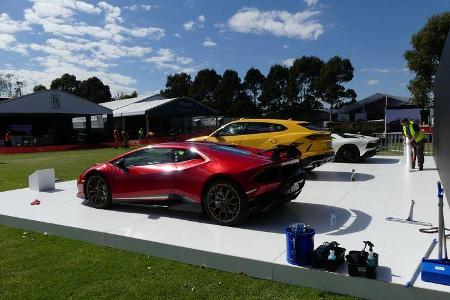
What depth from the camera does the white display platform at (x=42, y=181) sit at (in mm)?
9273

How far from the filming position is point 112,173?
7.16 metres

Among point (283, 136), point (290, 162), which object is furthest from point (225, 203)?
point (283, 136)

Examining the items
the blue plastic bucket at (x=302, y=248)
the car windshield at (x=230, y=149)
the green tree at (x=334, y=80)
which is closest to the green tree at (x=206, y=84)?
the green tree at (x=334, y=80)

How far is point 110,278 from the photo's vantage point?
14.5 ft

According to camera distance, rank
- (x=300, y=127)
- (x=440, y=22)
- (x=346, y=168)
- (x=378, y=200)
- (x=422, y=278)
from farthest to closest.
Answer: (x=440, y=22)
(x=346, y=168)
(x=300, y=127)
(x=378, y=200)
(x=422, y=278)

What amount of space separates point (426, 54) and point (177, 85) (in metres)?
58.4

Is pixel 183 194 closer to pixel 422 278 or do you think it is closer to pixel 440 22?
pixel 422 278

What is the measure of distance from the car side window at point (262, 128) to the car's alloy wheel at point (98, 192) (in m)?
4.48

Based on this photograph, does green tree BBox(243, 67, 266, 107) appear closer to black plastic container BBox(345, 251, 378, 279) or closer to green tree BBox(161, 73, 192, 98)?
green tree BBox(161, 73, 192, 98)

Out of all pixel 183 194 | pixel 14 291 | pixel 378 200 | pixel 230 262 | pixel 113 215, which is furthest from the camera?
pixel 378 200

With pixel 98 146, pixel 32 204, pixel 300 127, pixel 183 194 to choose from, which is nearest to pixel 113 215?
pixel 183 194

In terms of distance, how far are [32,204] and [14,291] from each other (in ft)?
12.9

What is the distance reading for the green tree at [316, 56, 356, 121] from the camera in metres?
52.4

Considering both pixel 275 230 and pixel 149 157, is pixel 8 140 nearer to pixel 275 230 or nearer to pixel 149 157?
pixel 149 157
